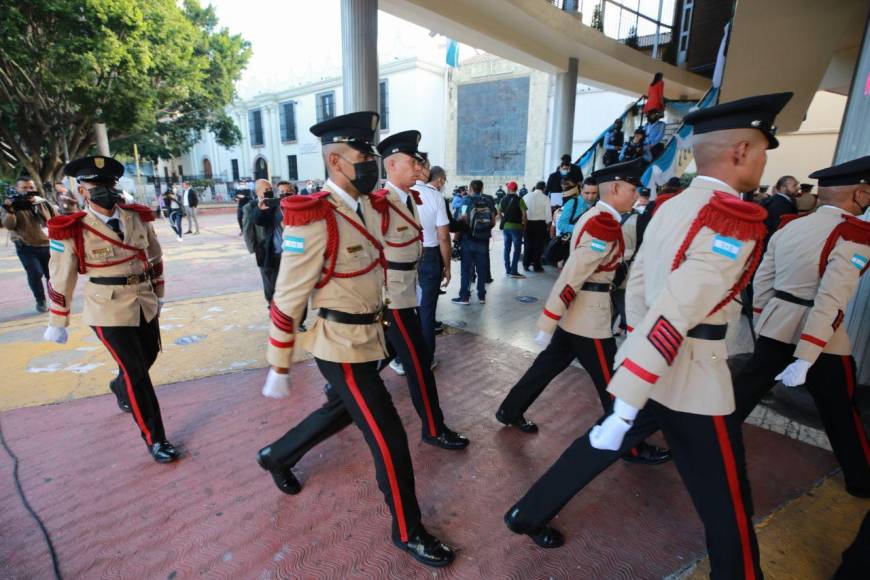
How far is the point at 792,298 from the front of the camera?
2713 millimetres

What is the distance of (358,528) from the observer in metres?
2.43

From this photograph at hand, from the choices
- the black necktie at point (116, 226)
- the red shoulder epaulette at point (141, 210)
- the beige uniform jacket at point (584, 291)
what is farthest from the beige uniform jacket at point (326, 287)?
the red shoulder epaulette at point (141, 210)

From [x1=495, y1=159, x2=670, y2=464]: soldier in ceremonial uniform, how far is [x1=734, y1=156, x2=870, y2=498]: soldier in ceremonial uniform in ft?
2.74

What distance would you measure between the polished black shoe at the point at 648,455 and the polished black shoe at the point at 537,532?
0.94 meters

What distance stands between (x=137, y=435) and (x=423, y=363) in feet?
7.34

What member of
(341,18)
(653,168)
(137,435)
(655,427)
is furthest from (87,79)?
(655,427)

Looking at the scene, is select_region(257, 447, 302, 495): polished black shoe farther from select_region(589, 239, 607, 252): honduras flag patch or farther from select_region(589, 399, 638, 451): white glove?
select_region(589, 239, 607, 252): honduras flag patch

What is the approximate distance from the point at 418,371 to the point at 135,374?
1859 mm

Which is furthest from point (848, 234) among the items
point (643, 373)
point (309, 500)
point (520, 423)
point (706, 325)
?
point (309, 500)

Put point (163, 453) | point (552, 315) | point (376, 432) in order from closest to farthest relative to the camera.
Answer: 1. point (376, 432)
2. point (552, 315)
3. point (163, 453)

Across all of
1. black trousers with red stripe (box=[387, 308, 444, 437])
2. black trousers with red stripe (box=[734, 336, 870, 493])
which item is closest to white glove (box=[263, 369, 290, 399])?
black trousers with red stripe (box=[387, 308, 444, 437])

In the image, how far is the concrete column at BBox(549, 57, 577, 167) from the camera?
474 inches

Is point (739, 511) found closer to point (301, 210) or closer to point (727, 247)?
point (727, 247)

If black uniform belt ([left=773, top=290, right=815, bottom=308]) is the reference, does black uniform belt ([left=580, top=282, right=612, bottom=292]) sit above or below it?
above
